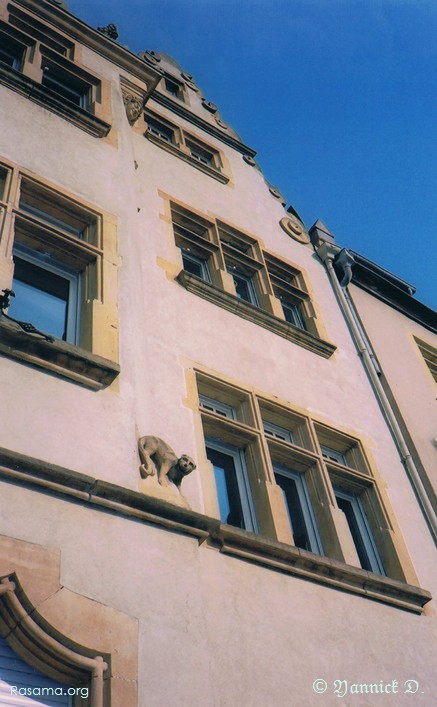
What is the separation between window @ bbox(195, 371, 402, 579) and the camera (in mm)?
7184

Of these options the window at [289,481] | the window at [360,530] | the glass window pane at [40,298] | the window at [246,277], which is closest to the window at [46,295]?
the glass window pane at [40,298]

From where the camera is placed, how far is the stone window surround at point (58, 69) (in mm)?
9305

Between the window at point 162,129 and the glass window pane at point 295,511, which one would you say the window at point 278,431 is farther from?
the window at point 162,129

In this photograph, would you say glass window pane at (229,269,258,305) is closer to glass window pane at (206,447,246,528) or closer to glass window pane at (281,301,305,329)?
glass window pane at (281,301,305,329)

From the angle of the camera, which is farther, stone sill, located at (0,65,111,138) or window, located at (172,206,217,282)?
window, located at (172,206,217,282)

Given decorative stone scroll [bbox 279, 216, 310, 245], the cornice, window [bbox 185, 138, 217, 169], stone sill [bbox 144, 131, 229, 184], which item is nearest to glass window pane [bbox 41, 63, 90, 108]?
stone sill [bbox 144, 131, 229, 184]

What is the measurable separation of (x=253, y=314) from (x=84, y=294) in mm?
3037

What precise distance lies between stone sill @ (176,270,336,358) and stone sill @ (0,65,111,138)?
7.62ft

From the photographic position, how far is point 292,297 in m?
11.5

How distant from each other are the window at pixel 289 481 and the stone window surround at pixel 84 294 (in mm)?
1494

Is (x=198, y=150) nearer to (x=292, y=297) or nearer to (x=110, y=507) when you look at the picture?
(x=292, y=297)

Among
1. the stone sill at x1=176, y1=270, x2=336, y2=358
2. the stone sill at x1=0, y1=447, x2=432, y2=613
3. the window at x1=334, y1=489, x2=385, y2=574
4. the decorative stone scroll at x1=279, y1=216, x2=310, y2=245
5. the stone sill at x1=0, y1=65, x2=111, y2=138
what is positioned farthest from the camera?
the decorative stone scroll at x1=279, y1=216, x2=310, y2=245

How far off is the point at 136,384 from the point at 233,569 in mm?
1698

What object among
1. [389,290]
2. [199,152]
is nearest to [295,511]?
[389,290]
